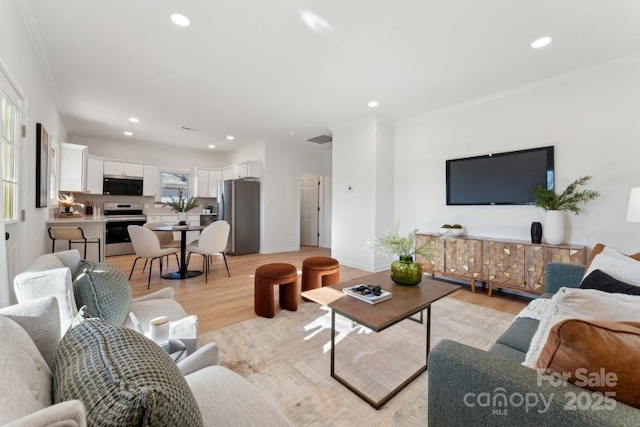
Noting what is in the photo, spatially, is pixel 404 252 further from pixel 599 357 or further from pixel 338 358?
pixel 599 357

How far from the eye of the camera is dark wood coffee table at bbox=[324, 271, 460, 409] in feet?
4.94

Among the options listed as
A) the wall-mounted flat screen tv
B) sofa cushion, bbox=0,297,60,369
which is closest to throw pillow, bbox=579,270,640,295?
the wall-mounted flat screen tv

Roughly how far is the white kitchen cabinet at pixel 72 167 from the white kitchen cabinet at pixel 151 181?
128 centimetres

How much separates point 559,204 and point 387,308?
107 inches

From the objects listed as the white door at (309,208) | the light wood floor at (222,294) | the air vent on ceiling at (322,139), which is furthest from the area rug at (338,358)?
the white door at (309,208)

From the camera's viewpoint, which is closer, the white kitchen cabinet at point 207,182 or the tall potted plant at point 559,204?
the tall potted plant at point 559,204

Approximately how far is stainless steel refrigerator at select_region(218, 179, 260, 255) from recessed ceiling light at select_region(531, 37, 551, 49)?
204 inches

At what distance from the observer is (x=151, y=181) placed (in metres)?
6.28

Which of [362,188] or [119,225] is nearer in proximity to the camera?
[362,188]

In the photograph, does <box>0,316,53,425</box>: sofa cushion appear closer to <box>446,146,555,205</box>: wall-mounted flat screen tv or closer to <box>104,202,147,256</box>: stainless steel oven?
<box>446,146,555,205</box>: wall-mounted flat screen tv

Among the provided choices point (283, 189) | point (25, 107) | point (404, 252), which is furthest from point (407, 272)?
point (283, 189)

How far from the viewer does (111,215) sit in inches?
232

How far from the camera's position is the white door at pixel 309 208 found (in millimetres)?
7270

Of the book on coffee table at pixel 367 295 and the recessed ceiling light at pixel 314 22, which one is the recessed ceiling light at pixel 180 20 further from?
the book on coffee table at pixel 367 295
